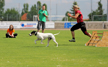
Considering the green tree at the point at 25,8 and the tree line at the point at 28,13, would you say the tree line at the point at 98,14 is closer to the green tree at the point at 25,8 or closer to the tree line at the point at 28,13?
the tree line at the point at 28,13

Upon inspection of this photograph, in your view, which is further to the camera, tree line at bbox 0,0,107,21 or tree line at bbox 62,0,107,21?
tree line at bbox 62,0,107,21

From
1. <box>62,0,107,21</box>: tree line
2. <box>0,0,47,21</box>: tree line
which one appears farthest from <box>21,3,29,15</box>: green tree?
<box>62,0,107,21</box>: tree line

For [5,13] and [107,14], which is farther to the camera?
[107,14]

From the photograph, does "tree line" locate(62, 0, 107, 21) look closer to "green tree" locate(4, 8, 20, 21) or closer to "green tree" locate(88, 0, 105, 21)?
"green tree" locate(88, 0, 105, 21)

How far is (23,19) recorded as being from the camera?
42438 mm

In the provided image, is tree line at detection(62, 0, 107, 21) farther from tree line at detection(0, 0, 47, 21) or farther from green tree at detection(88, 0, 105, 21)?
tree line at detection(0, 0, 47, 21)

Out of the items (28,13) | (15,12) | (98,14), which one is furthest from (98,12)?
(15,12)

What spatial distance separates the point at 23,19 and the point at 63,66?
36.2 meters

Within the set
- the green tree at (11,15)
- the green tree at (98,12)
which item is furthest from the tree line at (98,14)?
the green tree at (11,15)

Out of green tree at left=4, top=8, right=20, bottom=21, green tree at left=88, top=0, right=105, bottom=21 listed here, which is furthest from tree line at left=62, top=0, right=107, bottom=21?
green tree at left=4, top=8, right=20, bottom=21

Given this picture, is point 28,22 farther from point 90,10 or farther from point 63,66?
point 63,66

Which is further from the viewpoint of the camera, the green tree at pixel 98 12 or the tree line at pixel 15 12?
the green tree at pixel 98 12

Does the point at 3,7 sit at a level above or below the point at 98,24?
above

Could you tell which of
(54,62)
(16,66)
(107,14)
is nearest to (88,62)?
(54,62)
